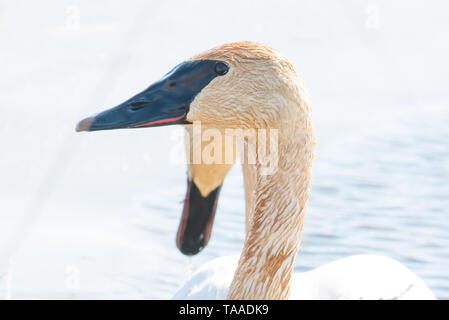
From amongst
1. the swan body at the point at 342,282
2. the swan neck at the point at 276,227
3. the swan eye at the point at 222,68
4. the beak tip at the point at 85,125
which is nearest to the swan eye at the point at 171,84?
the swan eye at the point at 222,68

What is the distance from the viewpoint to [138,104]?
2.85 m

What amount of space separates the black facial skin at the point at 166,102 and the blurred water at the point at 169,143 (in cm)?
199

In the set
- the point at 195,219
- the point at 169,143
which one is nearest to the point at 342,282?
Result: the point at 195,219

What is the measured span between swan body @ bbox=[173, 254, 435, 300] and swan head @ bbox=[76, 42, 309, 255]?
3.66ft

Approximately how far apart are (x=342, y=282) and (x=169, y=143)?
3.13m

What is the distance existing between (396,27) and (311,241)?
444 cm

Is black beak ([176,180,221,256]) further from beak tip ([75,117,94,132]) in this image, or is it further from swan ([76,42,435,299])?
beak tip ([75,117,94,132])

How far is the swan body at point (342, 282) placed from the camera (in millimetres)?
3689

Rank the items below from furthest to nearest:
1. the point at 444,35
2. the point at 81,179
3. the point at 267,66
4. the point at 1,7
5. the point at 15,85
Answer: the point at 444,35 < the point at 1,7 < the point at 15,85 < the point at 81,179 < the point at 267,66

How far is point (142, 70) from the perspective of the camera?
7.43 m

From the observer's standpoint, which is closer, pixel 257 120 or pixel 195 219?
pixel 257 120

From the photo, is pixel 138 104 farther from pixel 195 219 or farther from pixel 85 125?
pixel 195 219

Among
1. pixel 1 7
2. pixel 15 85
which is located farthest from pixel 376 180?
pixel 1 7

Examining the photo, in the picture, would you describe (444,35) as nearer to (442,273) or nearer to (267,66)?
(442,273)
